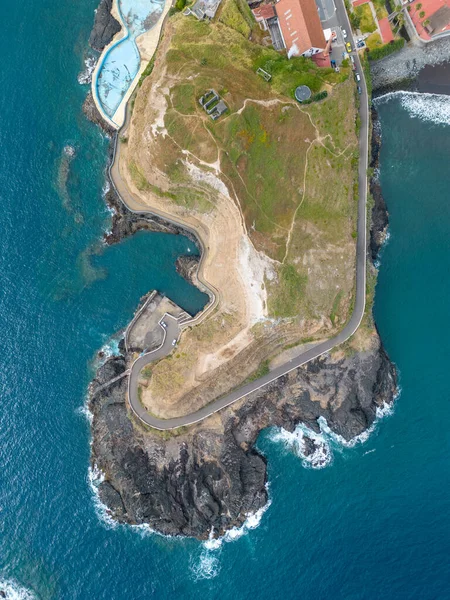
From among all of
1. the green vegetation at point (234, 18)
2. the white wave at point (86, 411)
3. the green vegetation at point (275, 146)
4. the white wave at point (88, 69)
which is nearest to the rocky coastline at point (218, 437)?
the white wave at point (86, 411)

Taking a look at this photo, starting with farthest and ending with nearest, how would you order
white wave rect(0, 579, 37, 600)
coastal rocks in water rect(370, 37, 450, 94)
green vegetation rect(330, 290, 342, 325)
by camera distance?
1. white wave rect(0, 579, 37, 600)
2. coastal rocks in water rect(370, 37, 450, 94)
3. green vegetation rect(330, 290, 342, 325)

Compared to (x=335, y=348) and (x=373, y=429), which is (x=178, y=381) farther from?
(x=373, y=429)

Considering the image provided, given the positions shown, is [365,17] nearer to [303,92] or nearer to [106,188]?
[303,92]

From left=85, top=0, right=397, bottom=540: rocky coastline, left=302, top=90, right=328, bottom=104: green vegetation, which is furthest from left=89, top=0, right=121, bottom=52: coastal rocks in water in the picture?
left=302, top=90, right=328, bottom=104: green vegetation

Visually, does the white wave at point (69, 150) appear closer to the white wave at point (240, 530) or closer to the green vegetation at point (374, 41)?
the green vegetation at point (374, 41)

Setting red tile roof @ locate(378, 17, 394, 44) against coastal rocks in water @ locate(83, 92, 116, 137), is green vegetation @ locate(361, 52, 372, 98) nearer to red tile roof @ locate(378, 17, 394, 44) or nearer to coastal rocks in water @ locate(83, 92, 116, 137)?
red tile roof @ locate(378, 17, 394, 44)

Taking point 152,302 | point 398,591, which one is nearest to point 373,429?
point 398,591

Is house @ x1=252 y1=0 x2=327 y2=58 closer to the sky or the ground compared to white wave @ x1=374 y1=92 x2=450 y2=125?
closer to the sky
